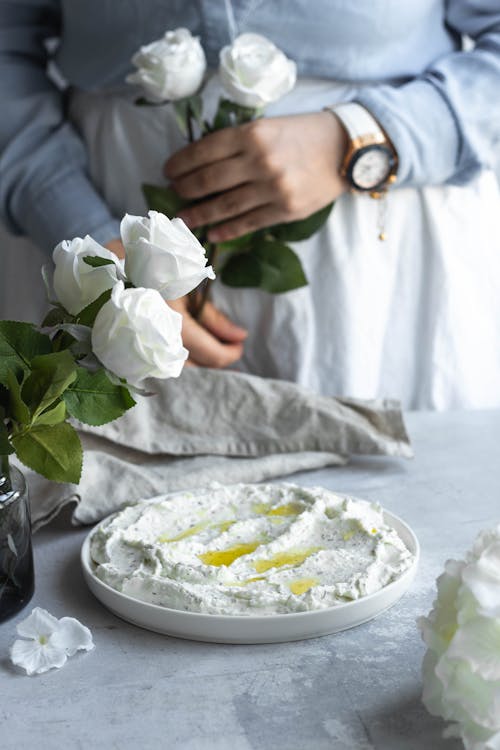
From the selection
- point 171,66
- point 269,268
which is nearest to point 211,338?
point 269,268

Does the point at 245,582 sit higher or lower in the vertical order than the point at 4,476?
lower

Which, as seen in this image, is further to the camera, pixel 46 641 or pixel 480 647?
pixel 46 641

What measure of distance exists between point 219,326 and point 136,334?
0.66m

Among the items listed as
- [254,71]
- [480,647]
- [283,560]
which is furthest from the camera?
[254,71]

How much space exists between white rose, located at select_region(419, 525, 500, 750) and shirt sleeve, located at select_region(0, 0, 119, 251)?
78 centimetres

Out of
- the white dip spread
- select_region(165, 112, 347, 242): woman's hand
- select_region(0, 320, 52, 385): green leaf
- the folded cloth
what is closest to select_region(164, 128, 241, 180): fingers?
select_region(165, 112, 347, 242): woman's hand

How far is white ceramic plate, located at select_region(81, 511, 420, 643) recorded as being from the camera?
71 centimetres

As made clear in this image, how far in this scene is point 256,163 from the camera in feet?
3.81

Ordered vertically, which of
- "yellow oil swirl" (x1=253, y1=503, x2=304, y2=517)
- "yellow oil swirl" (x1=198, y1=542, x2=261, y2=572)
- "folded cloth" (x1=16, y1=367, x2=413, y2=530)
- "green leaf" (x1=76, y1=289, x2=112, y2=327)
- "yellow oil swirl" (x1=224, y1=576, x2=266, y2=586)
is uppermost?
"green leaf" (x1=76, y1=289, x2=112, y2=327)

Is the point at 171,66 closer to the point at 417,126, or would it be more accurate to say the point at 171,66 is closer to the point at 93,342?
the point at 417,126

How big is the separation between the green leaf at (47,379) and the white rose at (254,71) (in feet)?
1.66

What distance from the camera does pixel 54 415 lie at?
2.26 ft

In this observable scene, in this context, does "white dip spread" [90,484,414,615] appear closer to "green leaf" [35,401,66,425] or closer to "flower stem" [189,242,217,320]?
"green leaf" [35,401,66,425]

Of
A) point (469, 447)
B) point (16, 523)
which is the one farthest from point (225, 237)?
point (16, 523)
